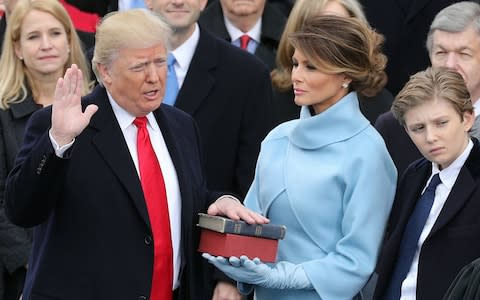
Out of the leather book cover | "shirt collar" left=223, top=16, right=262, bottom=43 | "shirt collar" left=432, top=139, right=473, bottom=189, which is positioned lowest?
the leather book cover

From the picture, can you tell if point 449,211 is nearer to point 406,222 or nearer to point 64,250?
point 406,222

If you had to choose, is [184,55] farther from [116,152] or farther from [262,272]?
[262,272]

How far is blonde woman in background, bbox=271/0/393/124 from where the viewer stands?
6.75m

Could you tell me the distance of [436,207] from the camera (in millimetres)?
4988

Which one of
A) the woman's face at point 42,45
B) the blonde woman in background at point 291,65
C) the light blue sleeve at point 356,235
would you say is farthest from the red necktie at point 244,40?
the light blue sleeve at point 356,235

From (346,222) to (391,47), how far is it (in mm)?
2813

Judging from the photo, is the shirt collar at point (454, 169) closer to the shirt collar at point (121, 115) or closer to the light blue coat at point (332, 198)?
the light blue coat at point (332, 198)

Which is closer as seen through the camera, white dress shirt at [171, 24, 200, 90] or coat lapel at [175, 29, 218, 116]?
coat lapel at [175, 29, 218, 116]

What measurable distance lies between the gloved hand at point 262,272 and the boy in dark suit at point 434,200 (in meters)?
0.34

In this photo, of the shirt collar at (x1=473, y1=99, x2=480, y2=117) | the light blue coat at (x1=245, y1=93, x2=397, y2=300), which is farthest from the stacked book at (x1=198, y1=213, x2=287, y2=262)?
the shirt collar at (x1=473, y1=99, x2=480, y2=117)

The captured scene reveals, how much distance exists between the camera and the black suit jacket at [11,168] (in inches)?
251

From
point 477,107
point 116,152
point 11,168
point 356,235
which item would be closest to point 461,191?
point 356,235

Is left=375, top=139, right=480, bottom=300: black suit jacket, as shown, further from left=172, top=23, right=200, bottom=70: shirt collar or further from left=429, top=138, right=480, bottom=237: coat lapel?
left=172, top=23, right=200, bottom=70: shirt collar

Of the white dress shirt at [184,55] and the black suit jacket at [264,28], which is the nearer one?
the white dress shirt at [184,55]
